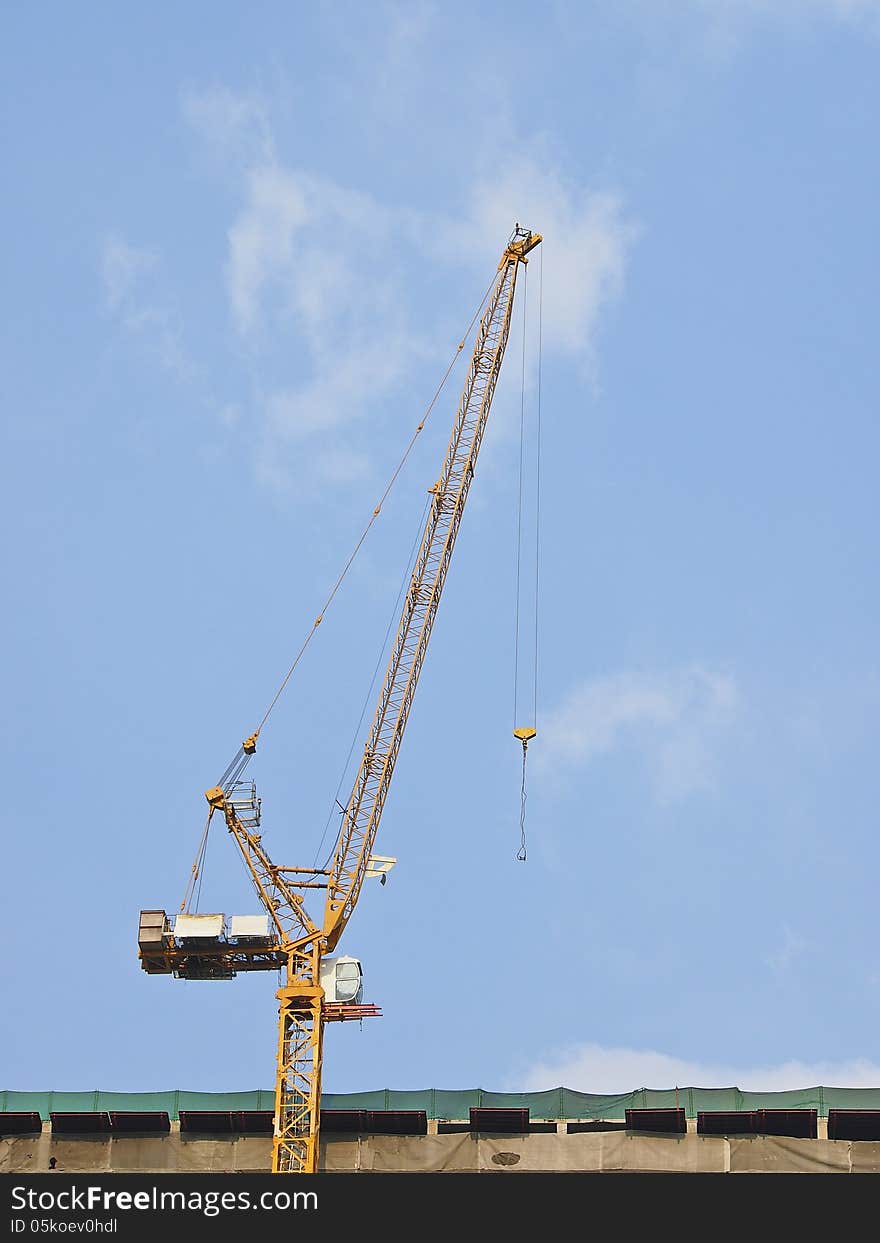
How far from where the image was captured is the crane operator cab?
117000 mm

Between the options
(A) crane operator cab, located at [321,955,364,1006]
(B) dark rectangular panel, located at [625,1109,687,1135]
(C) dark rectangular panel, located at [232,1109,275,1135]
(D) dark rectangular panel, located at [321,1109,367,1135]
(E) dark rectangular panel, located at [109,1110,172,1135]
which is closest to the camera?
(B) dark rectangular panel, located at [625,1109,687,1135]

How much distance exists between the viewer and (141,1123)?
103625 millimetres

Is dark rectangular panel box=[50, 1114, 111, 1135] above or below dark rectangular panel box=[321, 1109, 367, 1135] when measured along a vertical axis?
below

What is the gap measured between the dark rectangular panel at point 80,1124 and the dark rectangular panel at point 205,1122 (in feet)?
13.9

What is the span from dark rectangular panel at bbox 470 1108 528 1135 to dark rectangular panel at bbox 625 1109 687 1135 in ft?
19.1

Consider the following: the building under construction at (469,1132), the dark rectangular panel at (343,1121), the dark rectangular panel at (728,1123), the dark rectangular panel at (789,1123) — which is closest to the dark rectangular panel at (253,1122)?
the building under construction at (469,1132)

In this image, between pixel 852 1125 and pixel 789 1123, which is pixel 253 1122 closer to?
pixel 789 1123

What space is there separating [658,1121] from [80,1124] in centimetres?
3162

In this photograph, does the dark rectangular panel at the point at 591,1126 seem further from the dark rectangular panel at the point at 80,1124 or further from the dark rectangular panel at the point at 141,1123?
the dark rectangular panel at the point at 80,1124

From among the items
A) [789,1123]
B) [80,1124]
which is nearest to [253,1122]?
[80,1124]

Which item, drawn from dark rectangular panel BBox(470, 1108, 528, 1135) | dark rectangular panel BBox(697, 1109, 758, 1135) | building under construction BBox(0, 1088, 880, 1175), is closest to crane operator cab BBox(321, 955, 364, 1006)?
building under construction BBox(0, 1088, 880, 1175)

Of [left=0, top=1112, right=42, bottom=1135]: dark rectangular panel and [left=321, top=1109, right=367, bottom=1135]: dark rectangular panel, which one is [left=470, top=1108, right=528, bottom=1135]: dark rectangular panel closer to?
[left=321, top=1109, right=367, bottom=1135]: dark rectangular panel
